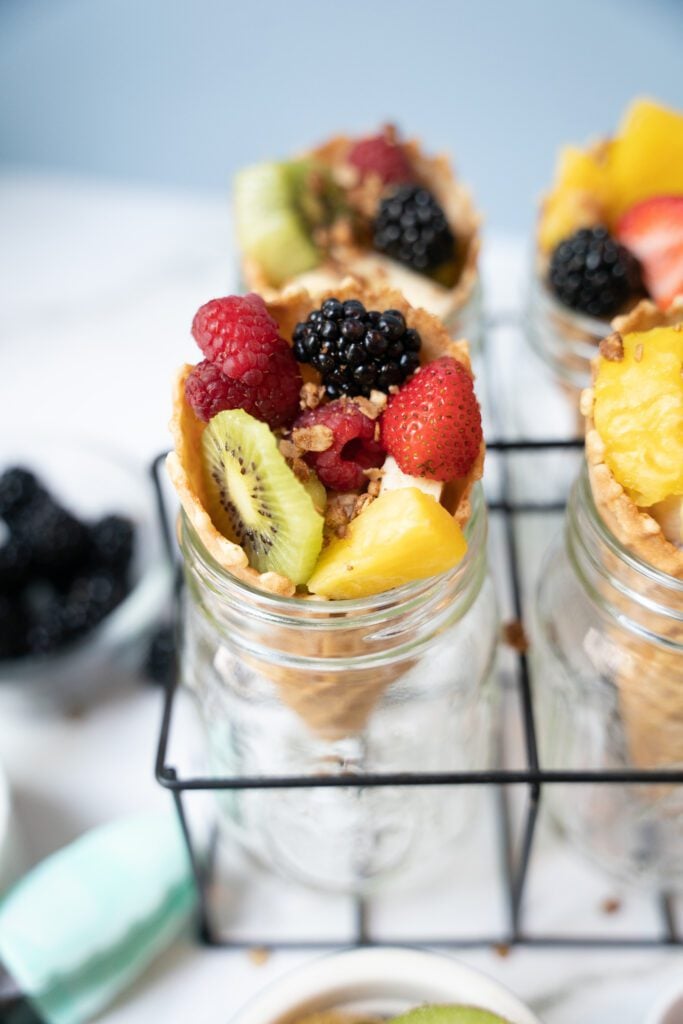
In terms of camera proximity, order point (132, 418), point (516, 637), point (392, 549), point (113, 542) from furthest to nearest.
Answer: point (132, 418), point (113, 542), point (516, 637), point (392, 549)

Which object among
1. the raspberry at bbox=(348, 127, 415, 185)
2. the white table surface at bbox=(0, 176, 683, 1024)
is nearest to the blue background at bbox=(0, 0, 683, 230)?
the white table surface at bbox=(0, 176, 683, 1024)

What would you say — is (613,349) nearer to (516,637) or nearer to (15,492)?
(516,637)

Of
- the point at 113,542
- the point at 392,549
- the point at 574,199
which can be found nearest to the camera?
the point at 392,549

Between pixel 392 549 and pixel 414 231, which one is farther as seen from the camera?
pixel 414 231

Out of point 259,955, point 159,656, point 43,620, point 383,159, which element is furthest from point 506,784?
point 383,159

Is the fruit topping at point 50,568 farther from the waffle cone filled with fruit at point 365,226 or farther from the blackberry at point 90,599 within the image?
the waffle cone filled with fruit at point 365,226

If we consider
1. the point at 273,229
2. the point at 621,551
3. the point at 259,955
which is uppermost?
the point at 273,229
